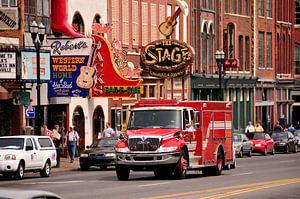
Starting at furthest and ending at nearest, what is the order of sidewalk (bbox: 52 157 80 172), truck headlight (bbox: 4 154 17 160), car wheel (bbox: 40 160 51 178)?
sidewalk (bbox: 52 157 80 172) < car wheel (bbox: 40 160 51 178) < truck headlight (bbox: 4 154 17 160)

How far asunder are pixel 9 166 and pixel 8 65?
355 inches

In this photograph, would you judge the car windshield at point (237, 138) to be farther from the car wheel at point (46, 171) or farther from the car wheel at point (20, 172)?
the car wheel at point (20, 172)

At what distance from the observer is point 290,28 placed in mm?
95375

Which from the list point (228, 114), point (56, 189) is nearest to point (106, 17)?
point (228, 114)

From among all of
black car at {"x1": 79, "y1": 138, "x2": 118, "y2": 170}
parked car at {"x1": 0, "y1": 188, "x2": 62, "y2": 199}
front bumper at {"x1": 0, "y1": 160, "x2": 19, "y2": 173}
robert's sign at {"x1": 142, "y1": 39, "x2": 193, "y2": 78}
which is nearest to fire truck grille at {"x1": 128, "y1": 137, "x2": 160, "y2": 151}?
front bumper at {"x1": 0, "y1": 160, "x2": 19, "y2": 173}

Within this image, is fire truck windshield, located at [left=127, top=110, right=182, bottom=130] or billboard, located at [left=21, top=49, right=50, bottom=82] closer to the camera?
fire truck windshield, located at [left=127, top=110, right=182, bottom=130]

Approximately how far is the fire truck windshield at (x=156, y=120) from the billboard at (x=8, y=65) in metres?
10.6

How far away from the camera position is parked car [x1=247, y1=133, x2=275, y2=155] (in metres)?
63.1

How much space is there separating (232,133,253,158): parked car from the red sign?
24.9 feet

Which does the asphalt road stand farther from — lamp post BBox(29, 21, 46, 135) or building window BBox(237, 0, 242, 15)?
building window BBox(237, 0, 242, 15)

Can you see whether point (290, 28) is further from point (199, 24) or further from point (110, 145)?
point (110, 145)

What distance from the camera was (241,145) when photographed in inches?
2314

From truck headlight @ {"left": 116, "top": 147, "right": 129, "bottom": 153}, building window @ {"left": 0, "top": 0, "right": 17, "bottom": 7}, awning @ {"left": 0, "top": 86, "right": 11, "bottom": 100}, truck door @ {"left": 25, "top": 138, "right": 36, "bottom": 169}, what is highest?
building window @ {"left": 0, "top": 0, "right": 17, "bottom": 7}

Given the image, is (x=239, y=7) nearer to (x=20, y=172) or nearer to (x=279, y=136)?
(x=279, y=136)
